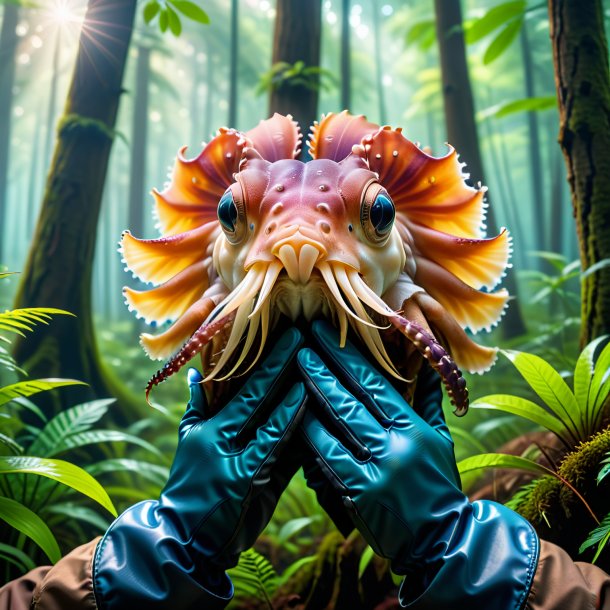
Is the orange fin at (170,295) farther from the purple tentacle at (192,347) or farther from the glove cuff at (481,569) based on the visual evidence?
the glove cuff at (481,569)

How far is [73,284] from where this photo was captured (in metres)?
2.13

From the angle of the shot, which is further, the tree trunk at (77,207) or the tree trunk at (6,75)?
the tree trunk at (6,75)

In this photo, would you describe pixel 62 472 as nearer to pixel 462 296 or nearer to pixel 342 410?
pixel 342 410

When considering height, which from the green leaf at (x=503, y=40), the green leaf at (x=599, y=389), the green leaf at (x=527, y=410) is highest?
the green leaf at (x=503, y=40)

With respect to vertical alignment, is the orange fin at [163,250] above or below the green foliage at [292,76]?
below

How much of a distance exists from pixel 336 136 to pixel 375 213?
10.4 inches

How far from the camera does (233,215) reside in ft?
3.31

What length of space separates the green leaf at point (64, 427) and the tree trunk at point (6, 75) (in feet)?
15.7

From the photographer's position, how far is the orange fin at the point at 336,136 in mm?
1138

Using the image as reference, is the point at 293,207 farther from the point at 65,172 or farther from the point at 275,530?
the point at 275,530

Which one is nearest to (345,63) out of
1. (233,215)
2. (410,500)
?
(233,215)

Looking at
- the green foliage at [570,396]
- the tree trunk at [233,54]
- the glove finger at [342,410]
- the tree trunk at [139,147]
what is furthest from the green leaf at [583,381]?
the tree trunk at [139,147]

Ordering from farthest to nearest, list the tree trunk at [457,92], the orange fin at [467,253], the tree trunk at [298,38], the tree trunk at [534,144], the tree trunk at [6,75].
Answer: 1. the tree trunk at [534,144]
2. the tree trunk at [6,75]
3. the tree trunk at [457,92]
4. the tree trunk at [298,38]
5. the orange fin at [467,253]

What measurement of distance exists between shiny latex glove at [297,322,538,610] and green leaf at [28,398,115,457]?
104 centimetres
